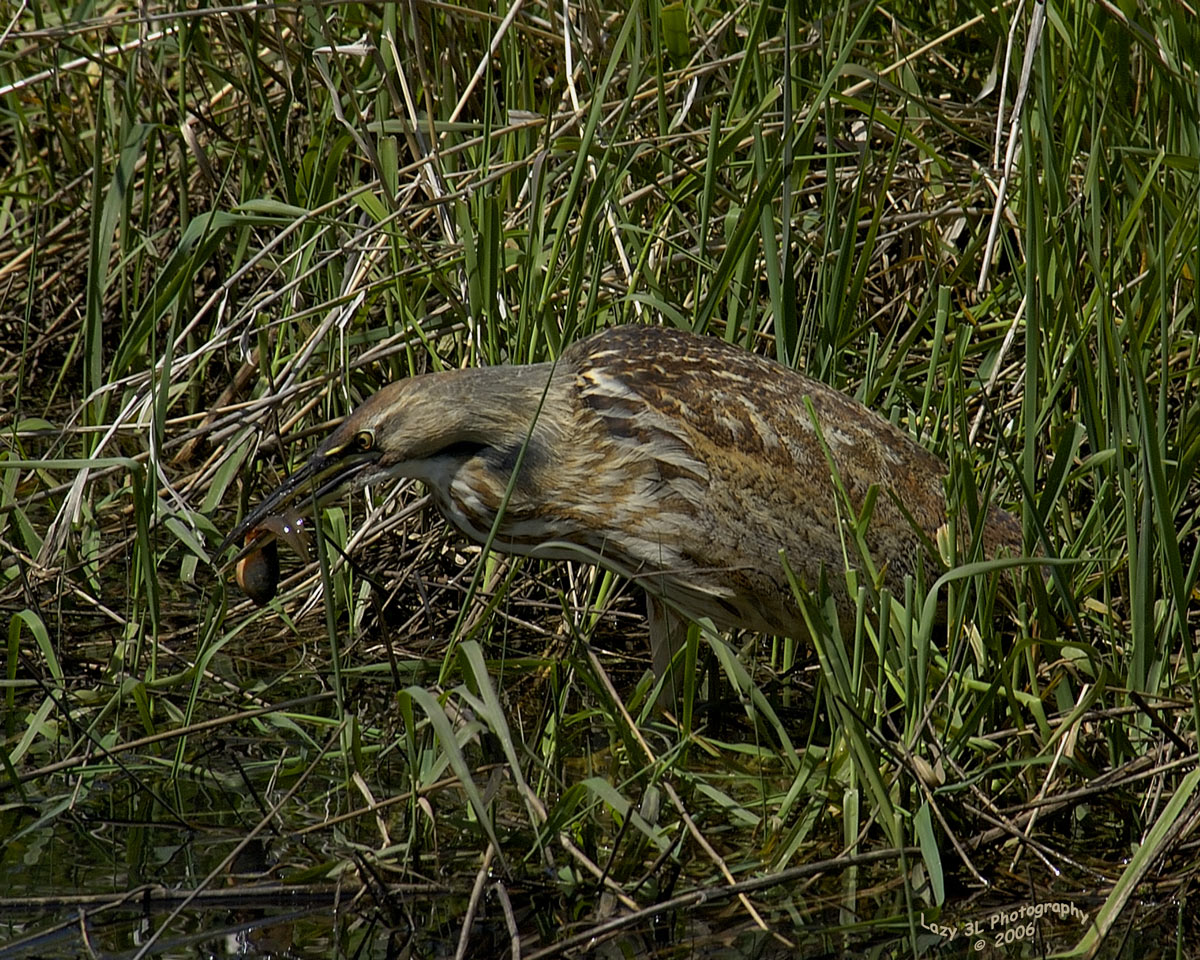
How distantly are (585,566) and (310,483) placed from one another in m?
0.72

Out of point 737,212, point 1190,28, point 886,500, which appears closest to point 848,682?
point 886,500

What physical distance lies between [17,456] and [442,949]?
143 cm

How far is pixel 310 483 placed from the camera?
2.67 metres

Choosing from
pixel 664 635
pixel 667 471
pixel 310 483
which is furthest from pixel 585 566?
pixel 310 483

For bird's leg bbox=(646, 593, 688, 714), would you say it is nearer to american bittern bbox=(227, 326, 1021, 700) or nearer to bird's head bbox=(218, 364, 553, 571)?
american bittern bbox=(227, 326, 1021, 700)

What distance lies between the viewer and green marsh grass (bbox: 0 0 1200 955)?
225 centimetres

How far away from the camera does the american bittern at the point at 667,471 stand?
8.97 ft

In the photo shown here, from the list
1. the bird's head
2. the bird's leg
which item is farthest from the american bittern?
the bird's leg

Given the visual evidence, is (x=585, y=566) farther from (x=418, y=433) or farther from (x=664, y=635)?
(x=418, y=433)

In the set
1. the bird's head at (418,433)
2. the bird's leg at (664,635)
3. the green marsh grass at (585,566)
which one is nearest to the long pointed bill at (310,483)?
the bird's head at (418,433)

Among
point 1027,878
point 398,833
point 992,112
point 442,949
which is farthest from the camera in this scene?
point 992,112

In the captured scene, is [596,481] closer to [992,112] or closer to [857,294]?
[857,294]

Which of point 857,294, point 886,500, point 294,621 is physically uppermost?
point 857,294

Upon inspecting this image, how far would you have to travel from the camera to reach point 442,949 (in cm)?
211
